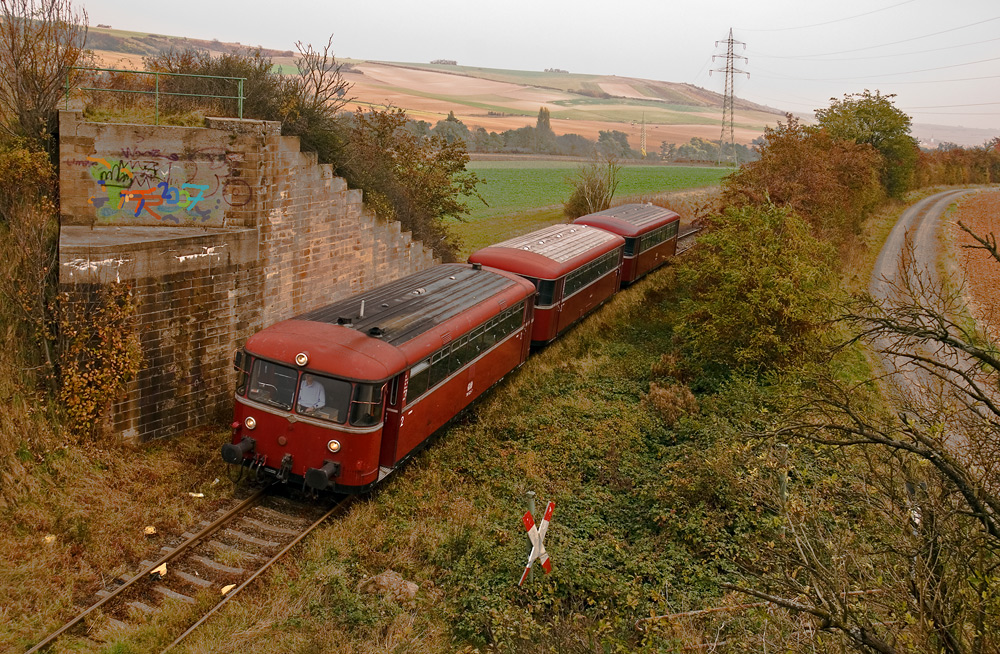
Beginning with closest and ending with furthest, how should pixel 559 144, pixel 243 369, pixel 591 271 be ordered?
1. pixel 243 369
2. pixel 591 271
3. pixel 559 144

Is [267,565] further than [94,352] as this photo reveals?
No

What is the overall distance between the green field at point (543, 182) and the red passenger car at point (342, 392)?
28514 mm

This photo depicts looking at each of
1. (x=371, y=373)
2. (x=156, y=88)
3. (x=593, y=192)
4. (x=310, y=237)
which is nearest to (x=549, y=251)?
(x=310, y=237)

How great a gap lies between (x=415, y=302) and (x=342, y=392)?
3.06 meters

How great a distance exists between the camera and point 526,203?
46000mm

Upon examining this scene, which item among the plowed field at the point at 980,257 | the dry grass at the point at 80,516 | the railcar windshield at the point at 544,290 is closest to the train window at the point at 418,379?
the dry grass at the point at 80,516

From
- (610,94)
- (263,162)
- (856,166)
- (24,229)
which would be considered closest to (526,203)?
(856,166)

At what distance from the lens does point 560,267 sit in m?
18.2

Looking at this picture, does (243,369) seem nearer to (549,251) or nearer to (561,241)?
(549,251)

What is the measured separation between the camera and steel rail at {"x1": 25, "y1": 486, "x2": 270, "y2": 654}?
26.5 feet

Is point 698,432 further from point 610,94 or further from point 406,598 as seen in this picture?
point 610,94

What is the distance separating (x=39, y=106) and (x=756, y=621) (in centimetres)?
1224

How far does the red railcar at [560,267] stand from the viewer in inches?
703

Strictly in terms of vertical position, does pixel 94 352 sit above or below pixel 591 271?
below
